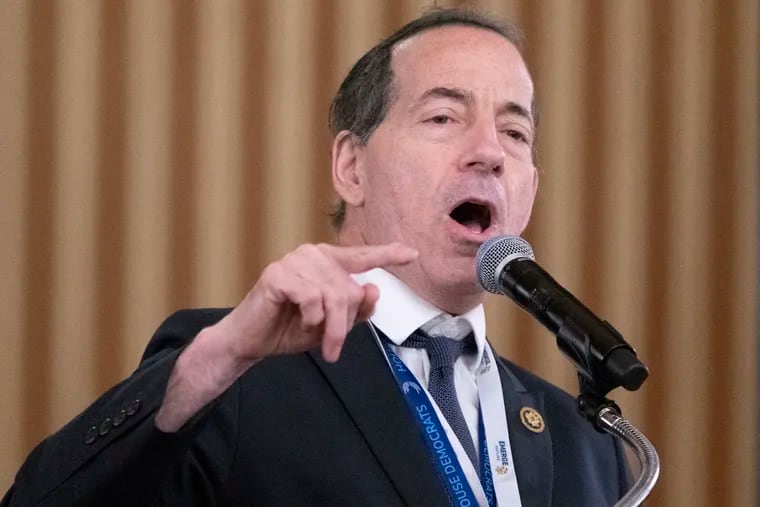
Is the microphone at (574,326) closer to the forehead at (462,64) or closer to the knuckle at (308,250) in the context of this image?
the knuckle at (308,250)

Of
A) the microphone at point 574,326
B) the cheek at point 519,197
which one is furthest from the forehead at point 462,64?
the microphone at point 574,326

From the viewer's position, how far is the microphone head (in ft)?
4.30

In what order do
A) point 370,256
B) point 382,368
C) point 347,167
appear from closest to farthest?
point 370,256
point 382,368
point 347,167

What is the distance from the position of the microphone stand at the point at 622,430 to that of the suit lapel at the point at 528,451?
1.38 feet

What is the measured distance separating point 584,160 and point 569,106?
130 mm

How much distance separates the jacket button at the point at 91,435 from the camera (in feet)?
3.98

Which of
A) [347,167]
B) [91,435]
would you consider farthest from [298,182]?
[91,435]

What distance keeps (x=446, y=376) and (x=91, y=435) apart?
57 cm

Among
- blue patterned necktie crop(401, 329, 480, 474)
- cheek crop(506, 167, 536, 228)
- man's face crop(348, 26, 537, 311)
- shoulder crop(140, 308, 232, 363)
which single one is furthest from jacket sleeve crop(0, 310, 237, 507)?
cheek crop(506, 167, 536, 228)

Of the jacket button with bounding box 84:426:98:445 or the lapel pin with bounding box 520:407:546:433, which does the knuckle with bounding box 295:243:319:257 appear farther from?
the lapel pin with bounding box 520:407:546:433

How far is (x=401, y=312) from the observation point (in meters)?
1.66

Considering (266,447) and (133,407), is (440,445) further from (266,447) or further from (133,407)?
(133,407)

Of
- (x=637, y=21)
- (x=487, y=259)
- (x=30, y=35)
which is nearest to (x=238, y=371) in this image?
(x=487, y=259)

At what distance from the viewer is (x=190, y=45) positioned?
8.11 feet
